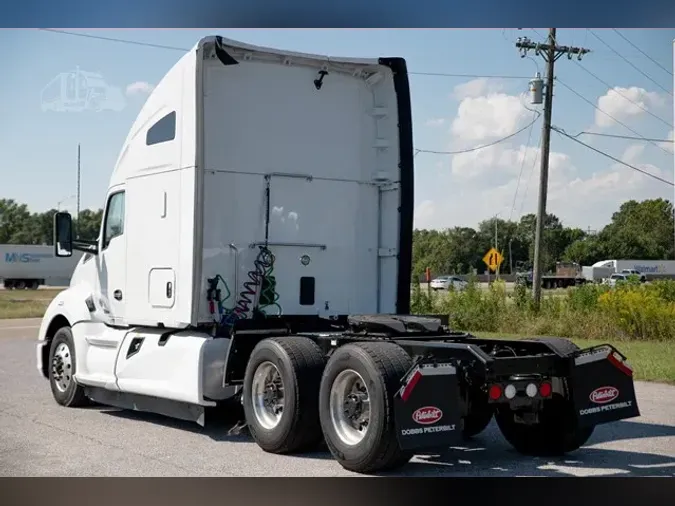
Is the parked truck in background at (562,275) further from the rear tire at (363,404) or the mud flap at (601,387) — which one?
the rear tire at (363,404)

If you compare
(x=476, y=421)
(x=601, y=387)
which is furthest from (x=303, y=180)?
(x=601, y=387)

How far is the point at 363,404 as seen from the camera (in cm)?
747

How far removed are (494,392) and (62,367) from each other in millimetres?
6036

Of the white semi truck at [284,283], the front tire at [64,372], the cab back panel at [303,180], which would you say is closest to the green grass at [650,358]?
the cab back panel at [303,180]

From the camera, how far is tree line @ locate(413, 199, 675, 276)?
31.0 m

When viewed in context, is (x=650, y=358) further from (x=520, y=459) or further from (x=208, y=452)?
(x=208, y=452)

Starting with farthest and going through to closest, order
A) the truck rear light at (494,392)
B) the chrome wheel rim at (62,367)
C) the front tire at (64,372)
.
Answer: the chrome wheel rim at (62,367) → the front tire at (64,372) → the truck rear light at (494,392)

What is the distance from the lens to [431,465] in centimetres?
788

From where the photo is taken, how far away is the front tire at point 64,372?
11.1m

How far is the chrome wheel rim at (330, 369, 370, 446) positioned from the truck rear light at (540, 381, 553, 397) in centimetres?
139

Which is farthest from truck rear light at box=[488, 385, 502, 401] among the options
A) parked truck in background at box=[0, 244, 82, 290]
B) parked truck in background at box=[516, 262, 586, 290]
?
parked truck in background at box=[0, 244, 82, 290]
